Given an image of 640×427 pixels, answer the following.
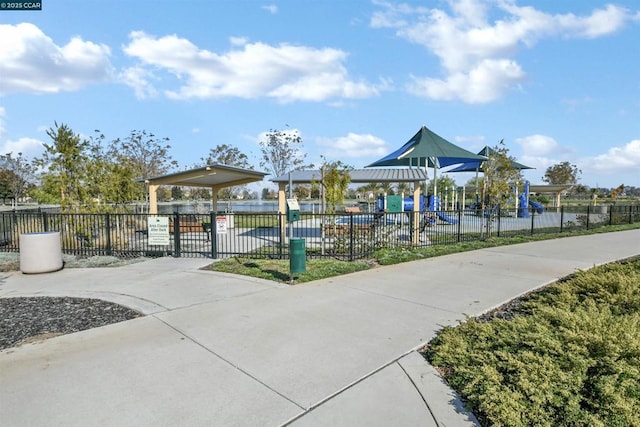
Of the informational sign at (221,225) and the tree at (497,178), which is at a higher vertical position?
the tree at (497,178)

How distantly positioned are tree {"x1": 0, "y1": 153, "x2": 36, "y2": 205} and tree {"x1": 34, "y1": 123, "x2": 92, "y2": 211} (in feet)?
162

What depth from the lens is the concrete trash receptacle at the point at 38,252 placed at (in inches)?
319

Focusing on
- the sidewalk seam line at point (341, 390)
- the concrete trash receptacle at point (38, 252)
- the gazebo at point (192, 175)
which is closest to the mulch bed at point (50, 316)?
the concrete trash receptacle at point (38, 252)

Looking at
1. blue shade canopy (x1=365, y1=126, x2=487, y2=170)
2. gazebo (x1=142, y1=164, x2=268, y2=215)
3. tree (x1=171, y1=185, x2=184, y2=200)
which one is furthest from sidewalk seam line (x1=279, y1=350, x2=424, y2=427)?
tree (x1=171, y1=185, x2=184, y2=200)

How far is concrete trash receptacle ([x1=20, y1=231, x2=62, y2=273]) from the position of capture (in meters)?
8.11

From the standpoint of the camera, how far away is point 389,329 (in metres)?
4.64

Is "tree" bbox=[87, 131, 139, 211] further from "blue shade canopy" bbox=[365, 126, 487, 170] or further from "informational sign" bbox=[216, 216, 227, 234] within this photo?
"blue shade canopy" bbox=[365, 126, 487, 170]

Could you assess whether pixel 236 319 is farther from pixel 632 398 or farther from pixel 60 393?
pixel 632 398

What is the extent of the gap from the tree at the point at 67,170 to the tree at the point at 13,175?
49367mm

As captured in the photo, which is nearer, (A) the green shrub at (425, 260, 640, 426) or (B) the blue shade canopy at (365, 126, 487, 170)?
(A) the green shrub at (425, 260, 640, 426)

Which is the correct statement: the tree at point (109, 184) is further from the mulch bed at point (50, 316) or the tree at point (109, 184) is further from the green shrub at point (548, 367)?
the green shrub at point (548, 367)

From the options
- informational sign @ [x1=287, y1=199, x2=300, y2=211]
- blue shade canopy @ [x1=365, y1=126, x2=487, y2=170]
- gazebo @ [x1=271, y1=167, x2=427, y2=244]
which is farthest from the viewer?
blue shade canopy @ [x1=365, y1=126, x2=487, y2=170]

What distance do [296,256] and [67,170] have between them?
9557mm

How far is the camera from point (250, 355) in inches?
153
